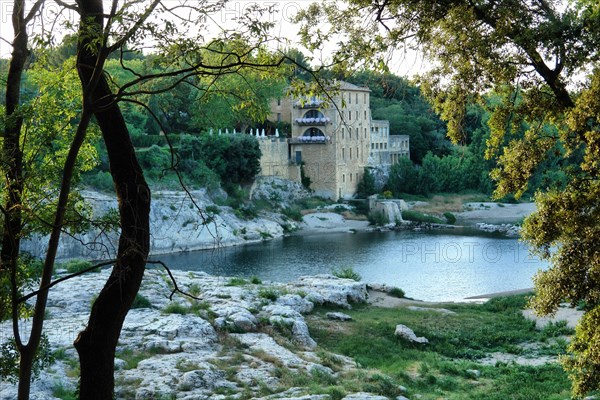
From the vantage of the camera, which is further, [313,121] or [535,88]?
[313,121]

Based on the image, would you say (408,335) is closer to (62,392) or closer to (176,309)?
(176,309)

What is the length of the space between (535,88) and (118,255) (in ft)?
16.1

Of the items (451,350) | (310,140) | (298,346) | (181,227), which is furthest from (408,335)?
(310,140)

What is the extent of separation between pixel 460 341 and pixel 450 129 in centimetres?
717

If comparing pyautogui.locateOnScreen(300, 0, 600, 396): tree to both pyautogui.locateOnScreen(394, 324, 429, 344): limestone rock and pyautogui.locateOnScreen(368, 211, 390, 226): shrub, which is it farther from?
pyautogui.locateOnScreen(368, 211, 390, 226): shrub

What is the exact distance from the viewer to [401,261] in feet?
109

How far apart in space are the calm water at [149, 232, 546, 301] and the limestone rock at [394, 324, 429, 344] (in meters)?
9.61

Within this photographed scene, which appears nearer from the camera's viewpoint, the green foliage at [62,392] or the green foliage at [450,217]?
the green foliage at [62,392]

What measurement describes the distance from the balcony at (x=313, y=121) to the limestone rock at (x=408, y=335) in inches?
1542

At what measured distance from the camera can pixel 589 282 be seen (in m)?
7.38

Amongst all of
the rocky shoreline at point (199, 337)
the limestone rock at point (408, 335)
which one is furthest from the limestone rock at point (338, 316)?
the limestone rock at point (408, 335)

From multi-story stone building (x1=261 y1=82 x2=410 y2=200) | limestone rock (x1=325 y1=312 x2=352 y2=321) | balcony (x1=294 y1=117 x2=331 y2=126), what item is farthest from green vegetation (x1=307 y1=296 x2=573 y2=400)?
balcony (x1=294 y1=117 x2=331 y2=126)

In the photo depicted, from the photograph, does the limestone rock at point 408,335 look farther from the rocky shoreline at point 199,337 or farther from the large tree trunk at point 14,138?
the large tree trunk at point 14,138

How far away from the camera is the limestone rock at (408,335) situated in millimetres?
14617
